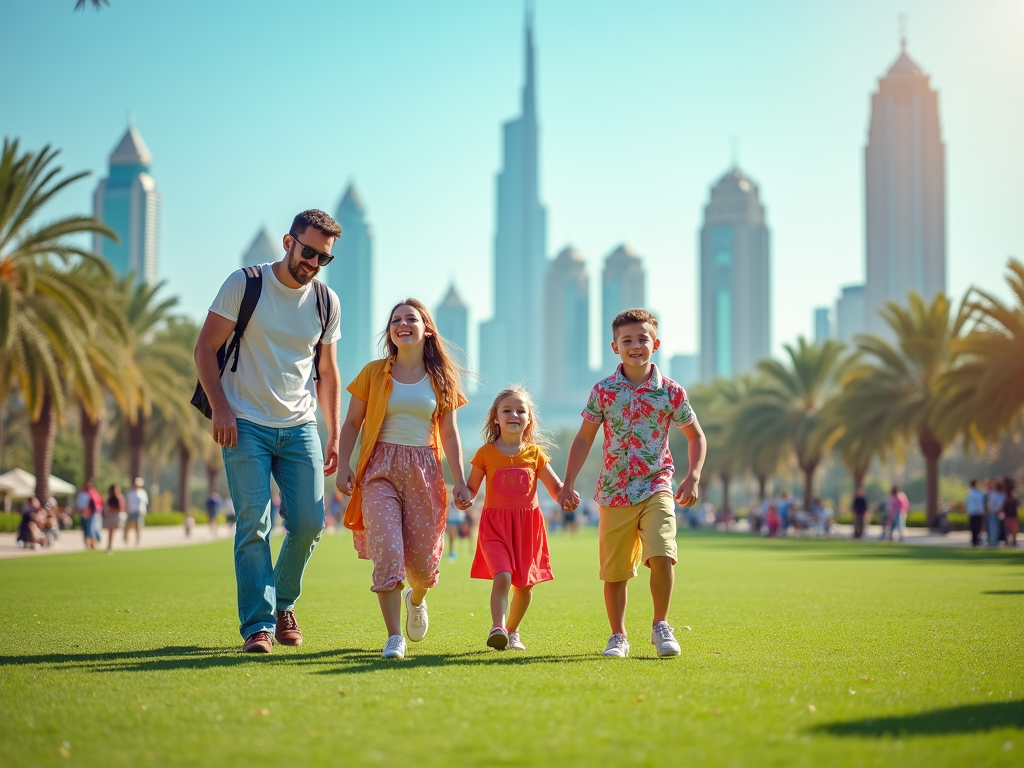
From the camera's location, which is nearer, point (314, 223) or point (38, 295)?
point (314, 223)

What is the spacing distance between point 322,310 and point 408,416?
0.89 meters

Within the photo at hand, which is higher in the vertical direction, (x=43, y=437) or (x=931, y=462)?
(x=43, y=437)

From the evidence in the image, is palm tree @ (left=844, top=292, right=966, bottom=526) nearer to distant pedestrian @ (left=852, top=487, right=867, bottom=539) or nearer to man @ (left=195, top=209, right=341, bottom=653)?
distant pedestrian @ (left=852, top=487, right=867, bottom=539)

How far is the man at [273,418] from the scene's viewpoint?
21.4 feet

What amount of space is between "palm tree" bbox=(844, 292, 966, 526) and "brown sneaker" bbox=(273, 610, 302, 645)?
33082 mm

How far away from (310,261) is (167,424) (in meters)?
41.7

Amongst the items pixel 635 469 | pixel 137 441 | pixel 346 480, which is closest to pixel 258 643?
pixel 346 480

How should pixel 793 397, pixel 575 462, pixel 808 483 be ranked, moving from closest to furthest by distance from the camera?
pixel 575 462, pixel 793 397, pixel 808 483

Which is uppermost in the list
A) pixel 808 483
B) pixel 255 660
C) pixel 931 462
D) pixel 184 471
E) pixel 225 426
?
pixel 931 462

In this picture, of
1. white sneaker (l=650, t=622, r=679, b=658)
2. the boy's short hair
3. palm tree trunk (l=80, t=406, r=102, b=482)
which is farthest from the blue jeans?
palm tree trunk (l=80, t=406, r=102, b=482)

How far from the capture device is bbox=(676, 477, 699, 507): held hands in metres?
6.30

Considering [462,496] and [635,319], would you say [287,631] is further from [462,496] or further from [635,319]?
[635,319]

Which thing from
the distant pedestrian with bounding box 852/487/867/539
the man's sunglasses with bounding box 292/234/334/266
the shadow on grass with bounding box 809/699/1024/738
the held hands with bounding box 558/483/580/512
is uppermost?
the man's sunglasses with bounding box 292/234/334/266

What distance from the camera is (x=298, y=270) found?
6773 millimetres
